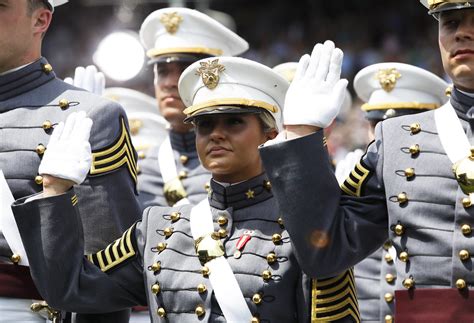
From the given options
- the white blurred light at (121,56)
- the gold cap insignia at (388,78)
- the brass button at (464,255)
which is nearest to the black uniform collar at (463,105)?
the brass button at (464,255)

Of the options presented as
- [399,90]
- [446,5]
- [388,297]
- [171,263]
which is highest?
[446,5]

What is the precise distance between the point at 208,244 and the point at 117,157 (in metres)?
0.64

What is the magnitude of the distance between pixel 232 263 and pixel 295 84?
74 centimetres

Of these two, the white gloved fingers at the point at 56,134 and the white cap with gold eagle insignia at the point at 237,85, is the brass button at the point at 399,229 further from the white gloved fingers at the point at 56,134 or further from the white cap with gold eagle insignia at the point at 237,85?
the white gloved fingers at the point at 56,134

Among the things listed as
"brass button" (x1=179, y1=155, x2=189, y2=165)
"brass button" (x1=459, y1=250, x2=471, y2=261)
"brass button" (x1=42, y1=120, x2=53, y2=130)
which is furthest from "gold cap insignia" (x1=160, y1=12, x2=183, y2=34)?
Result: "brass button" (x1=459, y1=250, x2=471, y2=261)

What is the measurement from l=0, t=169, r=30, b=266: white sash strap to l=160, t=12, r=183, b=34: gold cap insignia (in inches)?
120

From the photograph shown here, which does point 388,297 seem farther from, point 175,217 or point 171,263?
point 171,263

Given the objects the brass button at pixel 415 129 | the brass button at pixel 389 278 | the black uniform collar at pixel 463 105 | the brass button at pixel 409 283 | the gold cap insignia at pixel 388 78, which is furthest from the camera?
the gold cap insignia at pixel 388 78

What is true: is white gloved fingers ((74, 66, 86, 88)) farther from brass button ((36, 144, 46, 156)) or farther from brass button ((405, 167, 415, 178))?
brass button ((405, 167, 415, 178))

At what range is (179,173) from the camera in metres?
8.08

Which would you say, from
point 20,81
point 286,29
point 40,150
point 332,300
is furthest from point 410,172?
point 286,29

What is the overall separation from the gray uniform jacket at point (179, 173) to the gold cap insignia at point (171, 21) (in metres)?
0.62

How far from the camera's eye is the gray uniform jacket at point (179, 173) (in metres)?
7.91

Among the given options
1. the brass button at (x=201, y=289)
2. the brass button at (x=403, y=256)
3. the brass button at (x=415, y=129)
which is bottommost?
the brass button at (x=201, y=289)
